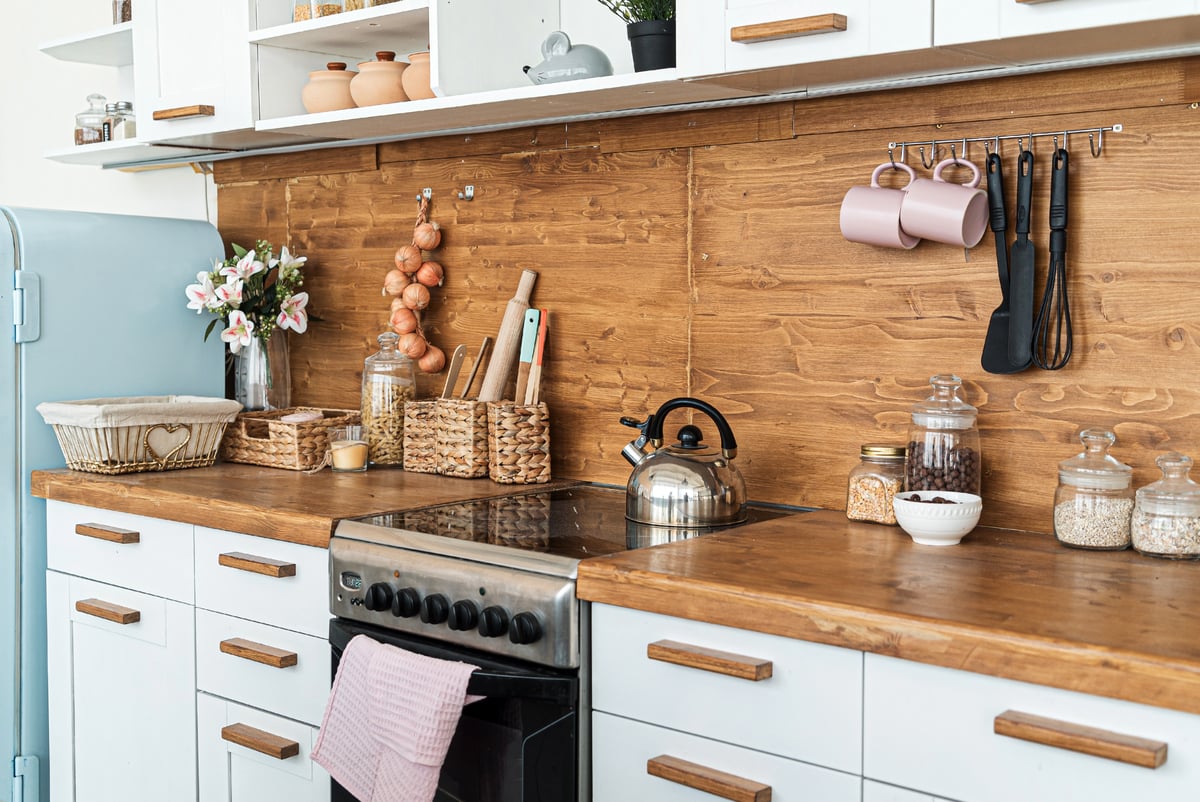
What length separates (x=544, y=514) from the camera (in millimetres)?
2160

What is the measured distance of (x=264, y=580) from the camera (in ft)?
7.21

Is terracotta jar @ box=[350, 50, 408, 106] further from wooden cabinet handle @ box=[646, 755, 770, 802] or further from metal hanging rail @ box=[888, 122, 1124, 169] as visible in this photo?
wooden cabinet handle @ box=[646, 755, 770, 802]

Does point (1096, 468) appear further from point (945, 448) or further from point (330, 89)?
point (330, 89)

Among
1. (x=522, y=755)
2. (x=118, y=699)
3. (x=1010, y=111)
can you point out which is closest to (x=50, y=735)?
(x=118, y=699)

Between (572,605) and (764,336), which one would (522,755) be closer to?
(572,605)

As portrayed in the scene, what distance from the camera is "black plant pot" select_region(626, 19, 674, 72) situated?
2.04 m

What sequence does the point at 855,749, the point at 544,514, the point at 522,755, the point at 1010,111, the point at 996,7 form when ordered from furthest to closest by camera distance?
the point at 544,514, the point at 1010,111, the point at 522,755, the point at 996,7, the point at 855,749

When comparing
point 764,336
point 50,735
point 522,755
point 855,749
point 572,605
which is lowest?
point 50,735

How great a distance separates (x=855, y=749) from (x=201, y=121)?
2094 millimetres

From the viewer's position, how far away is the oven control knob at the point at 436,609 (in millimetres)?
1847

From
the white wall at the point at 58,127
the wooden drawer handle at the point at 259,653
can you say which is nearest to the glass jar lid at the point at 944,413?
the wooden drawer handle at the point at 259,653

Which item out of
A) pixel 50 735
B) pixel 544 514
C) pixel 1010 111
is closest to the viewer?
pixel 1010 111

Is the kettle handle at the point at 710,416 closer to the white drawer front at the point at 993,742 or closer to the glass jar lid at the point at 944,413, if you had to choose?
the glass jar lid at the point at 944,413

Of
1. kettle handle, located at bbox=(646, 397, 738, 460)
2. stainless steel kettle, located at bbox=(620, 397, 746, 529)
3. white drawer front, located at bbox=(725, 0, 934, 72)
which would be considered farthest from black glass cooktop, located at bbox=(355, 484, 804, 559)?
white drawer front, located at bbox=(725, 0, 934, 72)
